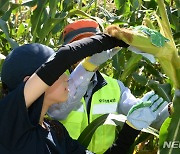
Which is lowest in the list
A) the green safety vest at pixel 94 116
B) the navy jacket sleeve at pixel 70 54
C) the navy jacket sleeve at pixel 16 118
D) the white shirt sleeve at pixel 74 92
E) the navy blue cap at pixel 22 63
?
the green safety vest at pixel 94 116

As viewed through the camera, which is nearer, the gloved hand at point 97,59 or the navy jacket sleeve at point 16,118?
the navy jacket sleeve at point 16,118

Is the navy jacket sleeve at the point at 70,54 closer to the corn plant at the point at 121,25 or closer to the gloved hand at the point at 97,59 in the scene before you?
the gloved hand at the point at 97,59

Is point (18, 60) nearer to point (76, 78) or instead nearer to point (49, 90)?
point (49, 90)

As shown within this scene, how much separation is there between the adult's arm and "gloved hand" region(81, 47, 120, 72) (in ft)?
0.48

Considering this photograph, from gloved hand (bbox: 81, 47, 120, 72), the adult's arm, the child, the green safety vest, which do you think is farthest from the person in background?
the adult's arm

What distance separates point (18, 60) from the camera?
1304 mm

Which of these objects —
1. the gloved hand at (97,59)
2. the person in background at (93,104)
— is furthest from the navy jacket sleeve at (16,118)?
the person in background at (93,104)

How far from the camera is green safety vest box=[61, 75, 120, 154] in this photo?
1770mm

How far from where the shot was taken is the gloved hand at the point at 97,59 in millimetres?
1358

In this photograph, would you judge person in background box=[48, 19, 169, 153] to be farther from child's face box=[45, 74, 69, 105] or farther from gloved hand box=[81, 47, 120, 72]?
child's face box=[45, 74, 69, 105]

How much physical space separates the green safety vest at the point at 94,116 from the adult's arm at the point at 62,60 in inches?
22.4

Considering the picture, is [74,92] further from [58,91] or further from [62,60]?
[62,60]

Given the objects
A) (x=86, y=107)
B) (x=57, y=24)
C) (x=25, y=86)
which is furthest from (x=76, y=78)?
(x=57, y=24)

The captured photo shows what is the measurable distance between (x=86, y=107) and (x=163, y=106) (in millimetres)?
349
